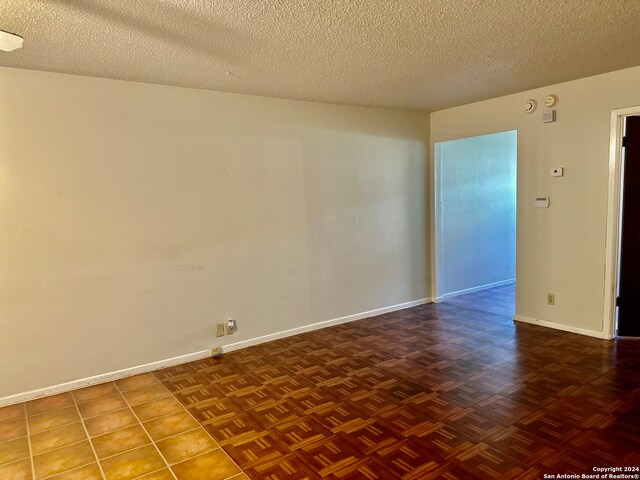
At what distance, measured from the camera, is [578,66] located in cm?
333

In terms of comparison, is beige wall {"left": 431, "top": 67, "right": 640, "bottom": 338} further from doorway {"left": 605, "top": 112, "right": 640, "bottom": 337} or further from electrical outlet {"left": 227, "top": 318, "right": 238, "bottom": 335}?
electrical outlet {"left": 227, "top": 318, "right": 238, "bottom": 335}

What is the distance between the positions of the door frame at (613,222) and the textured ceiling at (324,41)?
51 centimetres

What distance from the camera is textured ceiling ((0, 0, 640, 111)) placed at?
2.15 metres

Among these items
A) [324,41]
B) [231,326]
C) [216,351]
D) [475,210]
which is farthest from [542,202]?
[216,351]

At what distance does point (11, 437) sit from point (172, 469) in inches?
44.6

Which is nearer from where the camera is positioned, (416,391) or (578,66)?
(416,391)

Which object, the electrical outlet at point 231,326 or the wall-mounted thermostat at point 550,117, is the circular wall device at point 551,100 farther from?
the electrical outlet at point 231,326

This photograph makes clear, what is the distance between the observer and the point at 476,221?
5.76 meters

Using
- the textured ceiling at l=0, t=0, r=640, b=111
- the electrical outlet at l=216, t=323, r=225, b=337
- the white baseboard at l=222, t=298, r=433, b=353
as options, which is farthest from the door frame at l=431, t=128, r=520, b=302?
the electrical outlet at l=216, t=323, r=225, b=337

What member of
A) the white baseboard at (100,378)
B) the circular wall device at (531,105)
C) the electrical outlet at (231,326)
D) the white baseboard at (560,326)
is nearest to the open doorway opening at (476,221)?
the white baseboard at (560,326)

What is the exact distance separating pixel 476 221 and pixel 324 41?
3.91 meters

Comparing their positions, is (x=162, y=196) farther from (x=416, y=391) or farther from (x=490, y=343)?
(x=490, y=343)

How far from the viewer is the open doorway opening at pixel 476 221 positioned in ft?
17.5

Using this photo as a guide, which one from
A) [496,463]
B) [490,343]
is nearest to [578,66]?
[490,343]
